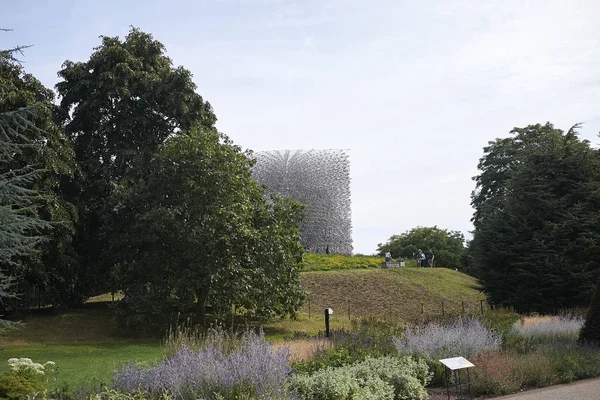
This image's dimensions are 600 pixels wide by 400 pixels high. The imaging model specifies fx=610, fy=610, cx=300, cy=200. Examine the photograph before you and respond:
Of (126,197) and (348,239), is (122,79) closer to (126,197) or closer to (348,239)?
(126,197)

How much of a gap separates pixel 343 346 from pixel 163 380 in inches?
172

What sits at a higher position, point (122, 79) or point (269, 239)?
point (122, 79)

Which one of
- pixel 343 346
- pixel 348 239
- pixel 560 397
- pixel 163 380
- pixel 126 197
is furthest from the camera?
pixel 348 239

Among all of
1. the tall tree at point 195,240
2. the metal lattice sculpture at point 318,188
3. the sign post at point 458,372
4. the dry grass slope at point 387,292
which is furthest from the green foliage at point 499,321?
the metal lattice sculpture at point 318,188

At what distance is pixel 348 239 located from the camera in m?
68.5

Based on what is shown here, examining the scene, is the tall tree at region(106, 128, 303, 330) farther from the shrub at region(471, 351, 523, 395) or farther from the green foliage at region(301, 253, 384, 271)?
the green foliage at region(301, 253, 384, 271)

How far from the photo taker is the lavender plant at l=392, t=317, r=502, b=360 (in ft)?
36.0

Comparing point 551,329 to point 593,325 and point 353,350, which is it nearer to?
point 593,325

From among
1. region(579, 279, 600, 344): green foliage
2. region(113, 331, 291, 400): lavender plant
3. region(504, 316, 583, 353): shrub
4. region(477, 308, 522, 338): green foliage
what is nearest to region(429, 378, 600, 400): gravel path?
region(504, 316, 583, 353): shrub

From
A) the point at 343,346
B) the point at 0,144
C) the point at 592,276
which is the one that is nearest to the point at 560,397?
the point at 343,346

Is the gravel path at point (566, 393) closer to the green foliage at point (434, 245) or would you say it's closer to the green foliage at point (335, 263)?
Answer: the green foliage at point (335, 263)

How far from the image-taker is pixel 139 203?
20453 mm

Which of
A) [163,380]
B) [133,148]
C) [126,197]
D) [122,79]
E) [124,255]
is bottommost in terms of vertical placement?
[163,380]

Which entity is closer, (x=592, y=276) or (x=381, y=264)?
(x=592, y=276)
